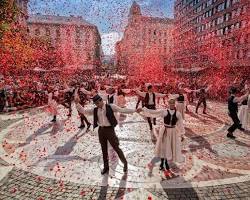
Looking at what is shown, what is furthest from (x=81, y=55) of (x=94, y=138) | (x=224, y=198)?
(x=224, y=198)

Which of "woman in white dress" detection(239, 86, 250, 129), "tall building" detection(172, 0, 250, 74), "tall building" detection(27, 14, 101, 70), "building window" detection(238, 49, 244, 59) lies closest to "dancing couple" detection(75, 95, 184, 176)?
"woman in white dress" detection(239, 86, 250, 129)

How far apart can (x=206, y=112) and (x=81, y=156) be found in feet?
36.4

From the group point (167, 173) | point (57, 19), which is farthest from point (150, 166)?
point (57, 19)

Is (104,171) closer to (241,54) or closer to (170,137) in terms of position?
(170,137)

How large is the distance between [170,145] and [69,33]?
265ft

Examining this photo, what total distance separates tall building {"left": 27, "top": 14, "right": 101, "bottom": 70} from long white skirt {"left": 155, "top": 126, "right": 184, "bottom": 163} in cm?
6990

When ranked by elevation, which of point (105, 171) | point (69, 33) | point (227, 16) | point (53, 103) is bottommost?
point (105, 171)

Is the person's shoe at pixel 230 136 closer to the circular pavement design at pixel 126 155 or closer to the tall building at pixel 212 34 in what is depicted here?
the circular pavement design at pixel 126 155

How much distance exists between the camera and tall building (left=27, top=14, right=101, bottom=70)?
78900 mm

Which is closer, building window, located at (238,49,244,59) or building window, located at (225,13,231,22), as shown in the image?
building window, located at (238,49,244,59)

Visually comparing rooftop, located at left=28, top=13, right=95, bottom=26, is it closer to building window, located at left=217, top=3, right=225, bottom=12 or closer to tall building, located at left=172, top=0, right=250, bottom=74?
tall building, located at left=172, top=0, right=250, bottom=74

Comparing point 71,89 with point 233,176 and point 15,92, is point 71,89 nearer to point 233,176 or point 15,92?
point 15,92

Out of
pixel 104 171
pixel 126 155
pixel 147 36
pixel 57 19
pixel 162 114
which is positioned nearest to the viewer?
pixel 162 114

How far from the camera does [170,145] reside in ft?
26.1
